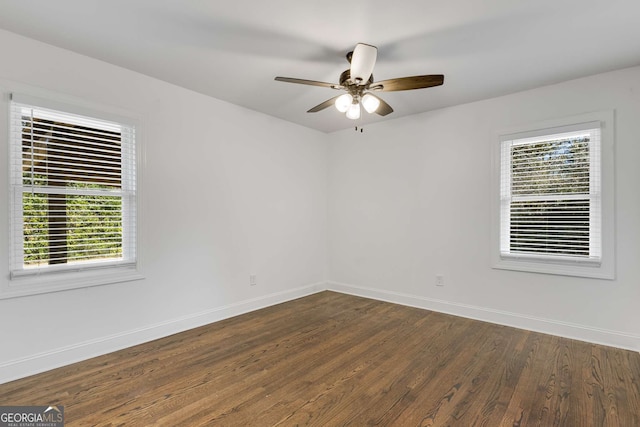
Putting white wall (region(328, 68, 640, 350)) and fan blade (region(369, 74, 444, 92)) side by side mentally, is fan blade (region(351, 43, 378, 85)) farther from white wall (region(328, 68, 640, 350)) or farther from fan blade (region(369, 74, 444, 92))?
white wall (region(328, 68, 640, 350))

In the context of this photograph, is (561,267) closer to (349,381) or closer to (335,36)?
(349,381)

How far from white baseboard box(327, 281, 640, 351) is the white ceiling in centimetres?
247

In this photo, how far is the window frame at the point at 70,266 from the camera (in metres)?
2.36

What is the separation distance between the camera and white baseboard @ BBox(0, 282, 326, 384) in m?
2.38

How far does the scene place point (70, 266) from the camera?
8.70 ft

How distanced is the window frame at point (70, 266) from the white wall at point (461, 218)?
2912 millimetres

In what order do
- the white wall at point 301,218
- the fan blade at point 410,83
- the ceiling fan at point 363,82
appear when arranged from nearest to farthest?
the ceiling fan at point 363,82
the fan blade at point 410,83
the white wall at point 301,218

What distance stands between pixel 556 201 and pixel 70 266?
4.62m

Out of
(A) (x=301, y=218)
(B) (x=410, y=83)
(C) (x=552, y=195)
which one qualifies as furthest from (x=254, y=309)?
(C) (x=552, y=195)

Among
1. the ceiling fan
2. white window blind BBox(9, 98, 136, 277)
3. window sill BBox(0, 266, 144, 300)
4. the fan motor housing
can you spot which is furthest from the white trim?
the fan motor housing

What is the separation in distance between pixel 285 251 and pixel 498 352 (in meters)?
2.80

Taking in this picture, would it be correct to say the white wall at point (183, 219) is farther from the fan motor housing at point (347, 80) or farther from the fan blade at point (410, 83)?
the fan blade at point (410, 83)

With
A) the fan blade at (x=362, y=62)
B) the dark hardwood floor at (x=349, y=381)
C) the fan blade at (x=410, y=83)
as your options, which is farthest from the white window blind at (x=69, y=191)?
the fan blade at (x=410, y=83)

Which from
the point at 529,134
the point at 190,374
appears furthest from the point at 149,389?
the point at 529,134
